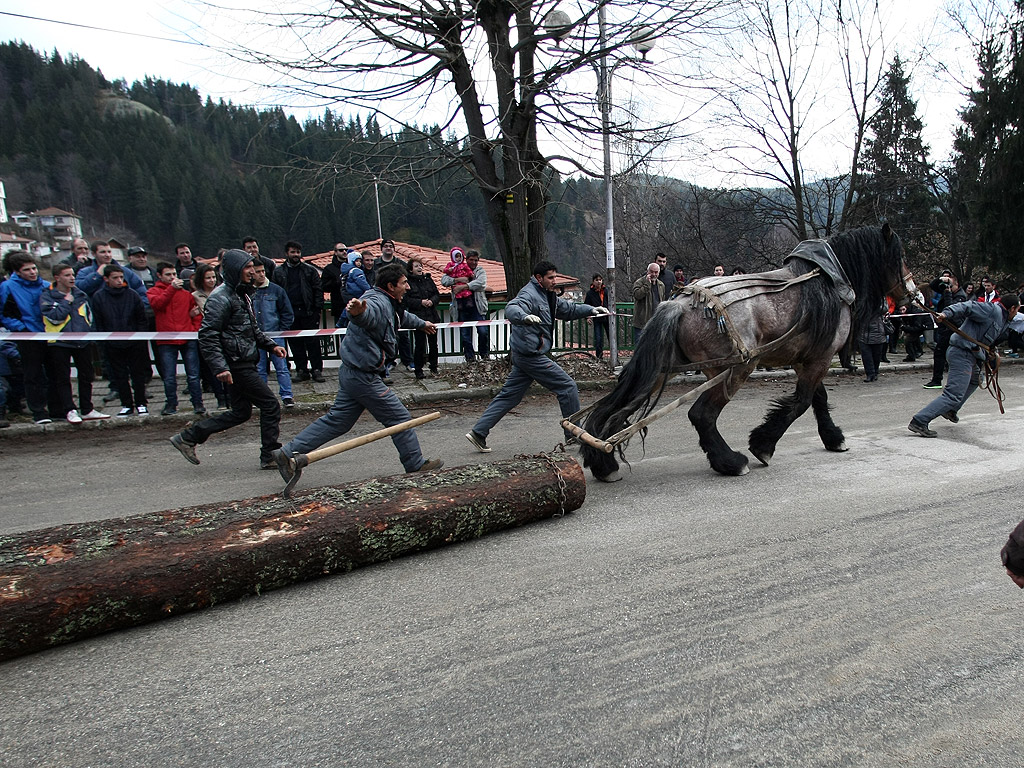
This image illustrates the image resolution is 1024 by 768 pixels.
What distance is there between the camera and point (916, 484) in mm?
5082

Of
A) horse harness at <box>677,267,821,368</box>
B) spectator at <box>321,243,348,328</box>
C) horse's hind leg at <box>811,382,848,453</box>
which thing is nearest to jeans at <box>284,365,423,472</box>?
horse harness at <box>677,267,821,368</box>

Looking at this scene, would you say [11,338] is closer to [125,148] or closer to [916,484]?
[916,484]

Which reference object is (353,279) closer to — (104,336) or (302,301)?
(302,301)

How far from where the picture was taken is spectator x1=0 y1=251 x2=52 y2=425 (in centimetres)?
747

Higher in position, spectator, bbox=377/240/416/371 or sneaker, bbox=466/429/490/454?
spectator, bbox=377/240/416/371

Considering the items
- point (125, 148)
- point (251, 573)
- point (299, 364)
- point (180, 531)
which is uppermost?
point (125, 148)

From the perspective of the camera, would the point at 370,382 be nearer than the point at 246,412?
Yes

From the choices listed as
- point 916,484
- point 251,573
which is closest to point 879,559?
point 916,484

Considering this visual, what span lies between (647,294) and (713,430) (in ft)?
19.6

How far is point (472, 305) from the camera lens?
11.6 meters

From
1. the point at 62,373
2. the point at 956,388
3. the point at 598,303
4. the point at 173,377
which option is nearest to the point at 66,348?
the point at 62,373

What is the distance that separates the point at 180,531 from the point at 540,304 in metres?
3.67

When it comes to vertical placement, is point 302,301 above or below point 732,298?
above

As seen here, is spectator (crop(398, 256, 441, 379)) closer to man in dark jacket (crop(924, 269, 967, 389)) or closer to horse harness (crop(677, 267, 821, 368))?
horse harness (crop(677, 267, 821, 368))
